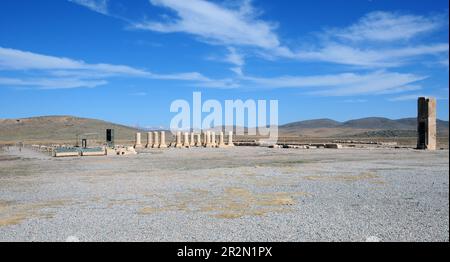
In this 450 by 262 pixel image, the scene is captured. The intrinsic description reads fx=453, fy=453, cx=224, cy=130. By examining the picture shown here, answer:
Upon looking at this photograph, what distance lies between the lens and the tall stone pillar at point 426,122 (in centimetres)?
3519

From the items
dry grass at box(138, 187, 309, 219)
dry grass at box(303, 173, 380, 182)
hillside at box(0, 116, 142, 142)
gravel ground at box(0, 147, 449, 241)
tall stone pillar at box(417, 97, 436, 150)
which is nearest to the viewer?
gravel ground at box(0, 147, 449, 241)

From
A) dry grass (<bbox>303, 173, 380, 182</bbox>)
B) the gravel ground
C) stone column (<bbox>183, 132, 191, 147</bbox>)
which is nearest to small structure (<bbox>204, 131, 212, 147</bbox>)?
stone column (<bbox>183, 132, 191, 147</bbox>)

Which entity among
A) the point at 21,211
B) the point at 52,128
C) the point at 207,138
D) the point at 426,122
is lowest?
the point at 21,211

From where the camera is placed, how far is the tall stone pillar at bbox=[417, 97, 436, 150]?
35.2m

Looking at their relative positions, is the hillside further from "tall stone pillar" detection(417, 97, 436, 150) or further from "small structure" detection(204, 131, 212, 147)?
"tall stone pillar" detection(417, 97, 436, 150)

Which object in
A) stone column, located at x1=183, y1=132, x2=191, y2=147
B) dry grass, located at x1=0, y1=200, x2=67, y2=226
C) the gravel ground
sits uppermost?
stone column, located at x1=183, y1=132, x2=191, y2=147

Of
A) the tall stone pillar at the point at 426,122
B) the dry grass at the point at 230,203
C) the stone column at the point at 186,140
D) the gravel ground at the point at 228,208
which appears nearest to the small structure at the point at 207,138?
the stone column at the point at 186,140

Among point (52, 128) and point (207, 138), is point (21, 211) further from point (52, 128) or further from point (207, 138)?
point (52, 128)

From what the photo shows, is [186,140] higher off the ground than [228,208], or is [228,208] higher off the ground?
[186,140]

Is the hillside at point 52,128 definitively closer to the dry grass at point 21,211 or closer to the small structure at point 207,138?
the small structure at point 207,138

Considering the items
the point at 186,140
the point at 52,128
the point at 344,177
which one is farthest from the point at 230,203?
the point at 52,128

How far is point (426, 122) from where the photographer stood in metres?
35.6
